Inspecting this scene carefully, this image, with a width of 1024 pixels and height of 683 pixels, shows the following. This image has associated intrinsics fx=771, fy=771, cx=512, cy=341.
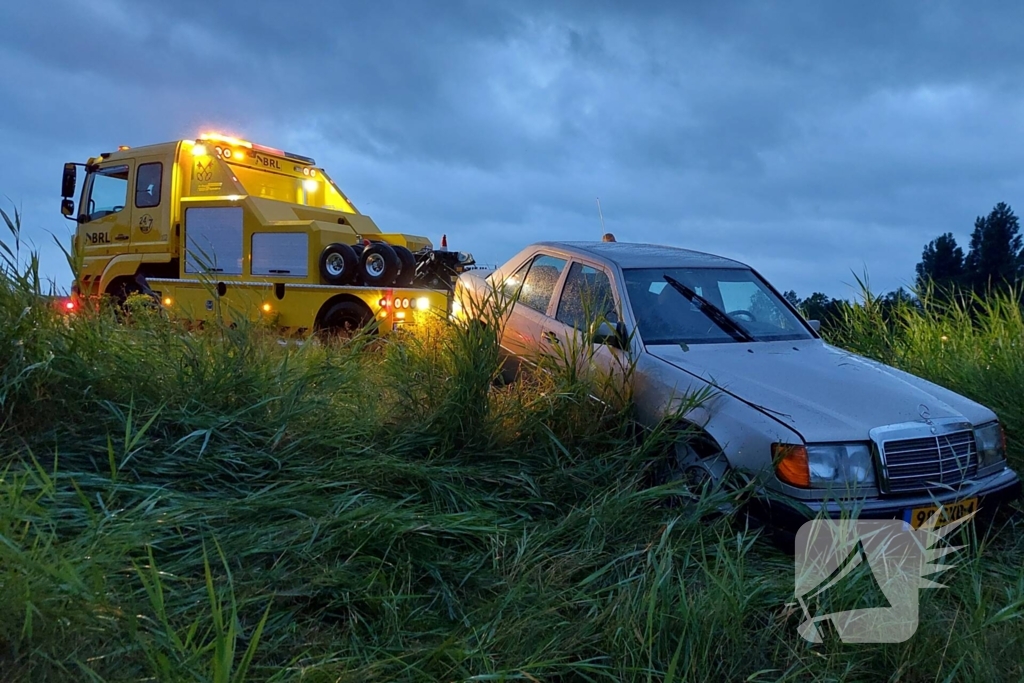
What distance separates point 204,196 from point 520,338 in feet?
22.9

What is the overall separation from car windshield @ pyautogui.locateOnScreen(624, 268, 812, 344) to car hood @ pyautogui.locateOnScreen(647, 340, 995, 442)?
0.17 metres

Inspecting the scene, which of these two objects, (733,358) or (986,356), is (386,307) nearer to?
(733,358)

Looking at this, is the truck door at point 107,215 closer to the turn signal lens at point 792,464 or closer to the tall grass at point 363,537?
the tall grass at point 363,537

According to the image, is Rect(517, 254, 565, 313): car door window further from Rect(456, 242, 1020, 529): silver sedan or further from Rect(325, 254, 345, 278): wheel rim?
Rect(325, 254, 345, 278): wheel rim

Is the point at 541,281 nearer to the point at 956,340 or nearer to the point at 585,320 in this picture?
the point at 585,320

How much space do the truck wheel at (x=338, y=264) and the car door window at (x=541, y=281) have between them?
400cm

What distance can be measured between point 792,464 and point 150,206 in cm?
1012

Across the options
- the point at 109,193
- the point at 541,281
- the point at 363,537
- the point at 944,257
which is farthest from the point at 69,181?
the point at 944,257

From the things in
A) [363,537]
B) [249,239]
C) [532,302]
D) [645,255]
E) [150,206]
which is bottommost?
[363,537]

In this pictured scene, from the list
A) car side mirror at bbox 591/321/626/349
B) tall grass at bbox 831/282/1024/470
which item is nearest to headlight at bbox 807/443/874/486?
car side mirror at bbox 591/321/626/349

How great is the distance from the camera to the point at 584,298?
503cm

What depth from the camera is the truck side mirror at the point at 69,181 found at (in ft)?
37.8

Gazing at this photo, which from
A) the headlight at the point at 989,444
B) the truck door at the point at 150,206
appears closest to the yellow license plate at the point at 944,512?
the headlight at the point at 989,444

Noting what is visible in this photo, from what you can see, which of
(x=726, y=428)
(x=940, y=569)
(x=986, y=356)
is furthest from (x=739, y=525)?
(x=986, y=356)
